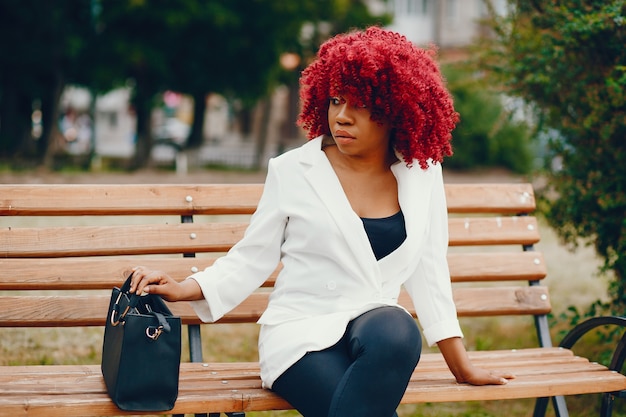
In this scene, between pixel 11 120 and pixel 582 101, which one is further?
pixel 11 120

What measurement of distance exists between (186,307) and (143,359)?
36.2 inches

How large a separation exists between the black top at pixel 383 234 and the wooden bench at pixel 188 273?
1.61 ft

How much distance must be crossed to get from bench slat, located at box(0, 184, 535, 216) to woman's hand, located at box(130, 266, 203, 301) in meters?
0.77

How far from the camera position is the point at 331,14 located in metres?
25.1

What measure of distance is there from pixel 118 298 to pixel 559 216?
3.05m

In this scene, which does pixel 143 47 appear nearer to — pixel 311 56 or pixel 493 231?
pixel 311 56

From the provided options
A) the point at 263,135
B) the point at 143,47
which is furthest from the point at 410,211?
the point at 263,135

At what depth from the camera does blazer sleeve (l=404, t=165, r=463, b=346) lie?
3162 millimetres

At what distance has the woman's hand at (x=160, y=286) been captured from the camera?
9.53 ft

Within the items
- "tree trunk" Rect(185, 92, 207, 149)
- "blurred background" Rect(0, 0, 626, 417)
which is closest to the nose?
"blurred background" Rect(0, 0, 626, 417)

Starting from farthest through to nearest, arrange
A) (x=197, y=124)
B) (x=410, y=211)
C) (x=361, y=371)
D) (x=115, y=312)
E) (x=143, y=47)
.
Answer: (x=197, y=124), (x=143, y=47), (x=410, y=211), (x=115, y=312), (x=361, y=371)

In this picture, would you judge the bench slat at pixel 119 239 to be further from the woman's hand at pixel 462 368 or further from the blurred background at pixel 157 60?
the blurred background at pixel 157 60

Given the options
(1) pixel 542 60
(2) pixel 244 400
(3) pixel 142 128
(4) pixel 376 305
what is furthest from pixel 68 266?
(3) pixel 142 128

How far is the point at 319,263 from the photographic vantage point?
3076 millimetres
